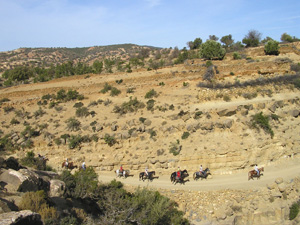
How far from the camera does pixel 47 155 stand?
58.3ft

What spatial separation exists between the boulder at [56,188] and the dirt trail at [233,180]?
15.5 ft

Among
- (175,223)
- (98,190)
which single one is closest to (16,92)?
(98,190)

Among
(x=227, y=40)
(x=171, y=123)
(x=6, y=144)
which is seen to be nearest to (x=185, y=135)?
(x=171, y=123)

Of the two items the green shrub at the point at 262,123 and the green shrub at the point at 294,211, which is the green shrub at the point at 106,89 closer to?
the green shrub at the point at 262,123

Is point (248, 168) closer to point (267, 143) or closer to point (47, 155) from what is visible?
point (267, 143)

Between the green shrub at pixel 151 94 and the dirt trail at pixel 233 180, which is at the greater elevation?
the green shrub at pixel 151 94

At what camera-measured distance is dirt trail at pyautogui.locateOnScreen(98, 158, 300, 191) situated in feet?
43.4

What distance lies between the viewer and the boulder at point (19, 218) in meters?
5.78

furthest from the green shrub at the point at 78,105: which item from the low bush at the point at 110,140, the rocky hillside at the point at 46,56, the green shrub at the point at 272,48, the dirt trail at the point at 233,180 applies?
the rocky hillside at the point at 46,56

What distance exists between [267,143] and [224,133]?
2.61 meters

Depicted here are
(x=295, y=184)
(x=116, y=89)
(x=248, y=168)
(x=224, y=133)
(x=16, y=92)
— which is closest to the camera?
(x=295, y=184)

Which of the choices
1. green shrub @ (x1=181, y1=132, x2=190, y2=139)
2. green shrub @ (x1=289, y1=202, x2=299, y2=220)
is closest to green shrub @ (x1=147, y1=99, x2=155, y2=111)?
green shrub @ (x1=181, y1=132, x2=190, y2=139)

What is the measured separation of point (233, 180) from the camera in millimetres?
13711

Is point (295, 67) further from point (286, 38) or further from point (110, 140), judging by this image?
point (286, 38)
